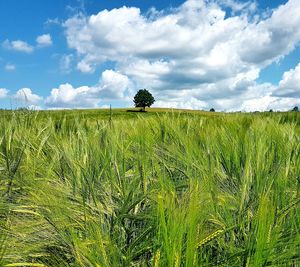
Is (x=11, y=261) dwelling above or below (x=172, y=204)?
below

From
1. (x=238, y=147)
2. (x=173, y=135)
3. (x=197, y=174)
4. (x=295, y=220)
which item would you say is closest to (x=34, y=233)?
(x=197, y=174)

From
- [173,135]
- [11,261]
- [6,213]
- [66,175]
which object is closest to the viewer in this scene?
[11,261]

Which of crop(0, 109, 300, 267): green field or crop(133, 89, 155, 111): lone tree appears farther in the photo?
crop(133, 89, 155, 111): lone tree

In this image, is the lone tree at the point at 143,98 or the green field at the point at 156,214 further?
the lone tree at the point at 143,98

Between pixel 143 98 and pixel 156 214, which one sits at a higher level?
pixel 143 98

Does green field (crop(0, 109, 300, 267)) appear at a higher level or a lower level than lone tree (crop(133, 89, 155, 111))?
lower

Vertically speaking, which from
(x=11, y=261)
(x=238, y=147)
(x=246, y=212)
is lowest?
(x=11, y=261)

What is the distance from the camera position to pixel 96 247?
0.83 metres

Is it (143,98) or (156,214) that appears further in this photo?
(143,98)

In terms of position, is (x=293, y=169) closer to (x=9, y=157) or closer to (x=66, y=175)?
(x=66, y=175)

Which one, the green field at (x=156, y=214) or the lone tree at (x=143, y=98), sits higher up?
the lone tree at (x=143, y=98)

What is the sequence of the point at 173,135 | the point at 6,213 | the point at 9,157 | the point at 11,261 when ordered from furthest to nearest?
the point at 173,135 → the point at 9,157 → the point at 6,213 → the point at 11,261

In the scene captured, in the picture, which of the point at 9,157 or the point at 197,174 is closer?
the point at 197,174

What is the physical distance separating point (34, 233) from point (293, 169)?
0.89m
